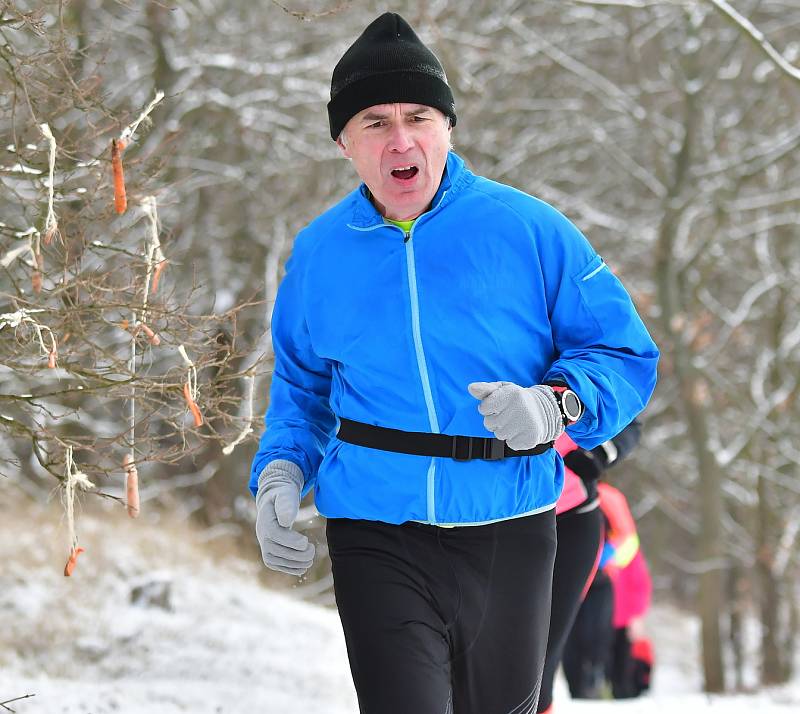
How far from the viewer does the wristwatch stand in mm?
2268

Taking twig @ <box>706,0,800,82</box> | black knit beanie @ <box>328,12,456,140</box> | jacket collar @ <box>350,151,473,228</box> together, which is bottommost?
jacket collar @ <box>350,151,473,228</box>

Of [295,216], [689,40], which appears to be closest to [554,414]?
[689,40]

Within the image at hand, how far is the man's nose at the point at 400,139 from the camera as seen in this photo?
7.93ft

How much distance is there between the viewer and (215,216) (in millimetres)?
12203

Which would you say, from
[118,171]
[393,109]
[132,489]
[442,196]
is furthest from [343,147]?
[132,489]

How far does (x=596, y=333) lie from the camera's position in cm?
238

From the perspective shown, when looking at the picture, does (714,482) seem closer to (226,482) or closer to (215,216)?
(226,482)

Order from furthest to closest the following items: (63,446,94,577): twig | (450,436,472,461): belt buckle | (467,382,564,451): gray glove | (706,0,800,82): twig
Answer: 1. (706,0,800,82): twig
2. (63,446,94,577): twig
3. (450,436,472,461): belt buckle
4. (467,382,564,451): gray glove

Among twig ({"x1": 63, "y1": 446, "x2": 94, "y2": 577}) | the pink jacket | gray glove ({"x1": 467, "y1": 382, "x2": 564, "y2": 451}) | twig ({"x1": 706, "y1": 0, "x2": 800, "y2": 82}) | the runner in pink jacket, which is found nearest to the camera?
gray glove ({"x1": 467, "y1": 382, "x2": 564, "y2": 451})

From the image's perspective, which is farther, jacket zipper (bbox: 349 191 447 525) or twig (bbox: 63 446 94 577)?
twig (bbox: 63 446 94 577)

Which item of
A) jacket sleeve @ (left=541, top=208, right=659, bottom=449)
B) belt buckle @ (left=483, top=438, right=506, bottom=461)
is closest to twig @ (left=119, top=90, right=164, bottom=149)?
jacket sleeve @ (left=541, top=208, right=659, bottom=449)

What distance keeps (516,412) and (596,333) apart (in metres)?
0.32

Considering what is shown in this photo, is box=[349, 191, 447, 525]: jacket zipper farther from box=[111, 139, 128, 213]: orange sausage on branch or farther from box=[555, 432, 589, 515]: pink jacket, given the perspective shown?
box=[555, 432, 589, 515]: pink jacket

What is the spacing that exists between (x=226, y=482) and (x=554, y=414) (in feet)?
32.4
